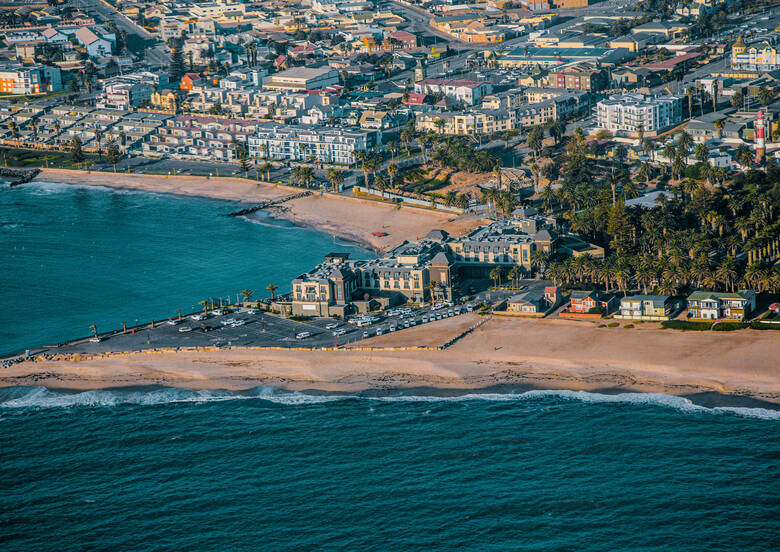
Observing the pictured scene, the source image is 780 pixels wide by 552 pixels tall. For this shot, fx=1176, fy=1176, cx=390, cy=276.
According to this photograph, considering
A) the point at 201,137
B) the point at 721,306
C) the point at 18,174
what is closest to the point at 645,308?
the point at 721,306

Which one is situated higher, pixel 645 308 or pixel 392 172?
pixel 392 172

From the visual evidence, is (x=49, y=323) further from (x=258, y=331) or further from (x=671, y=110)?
(x=671, y=110)

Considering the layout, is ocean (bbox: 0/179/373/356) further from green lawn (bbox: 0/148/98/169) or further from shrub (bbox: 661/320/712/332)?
shrub (bbox: 661/320/712/332)

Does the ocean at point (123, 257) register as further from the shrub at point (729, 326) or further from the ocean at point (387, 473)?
the shrub at point (729, 326)

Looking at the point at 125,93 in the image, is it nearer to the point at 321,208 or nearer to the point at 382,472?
the point at 321,208

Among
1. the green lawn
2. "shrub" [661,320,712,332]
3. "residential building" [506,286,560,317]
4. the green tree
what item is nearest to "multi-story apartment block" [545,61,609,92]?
the green lawn

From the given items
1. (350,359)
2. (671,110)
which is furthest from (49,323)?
(671,110)

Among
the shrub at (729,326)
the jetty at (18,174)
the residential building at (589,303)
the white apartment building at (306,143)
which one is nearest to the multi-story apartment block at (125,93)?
the jetty at (18,174)
